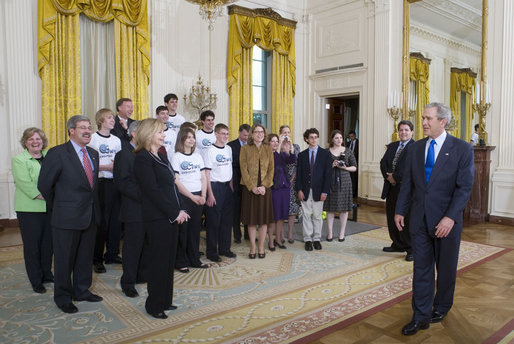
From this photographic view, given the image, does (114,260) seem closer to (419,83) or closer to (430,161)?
(430,161)

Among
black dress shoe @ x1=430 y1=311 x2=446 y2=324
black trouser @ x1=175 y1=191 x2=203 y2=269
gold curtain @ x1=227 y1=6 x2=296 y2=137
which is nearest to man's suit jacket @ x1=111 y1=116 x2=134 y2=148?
black trouser @ x1=175 y1=191 x2=203 y2=269

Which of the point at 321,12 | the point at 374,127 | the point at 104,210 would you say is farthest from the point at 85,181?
the point at 321,12

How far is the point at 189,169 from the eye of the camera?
12.7 feet

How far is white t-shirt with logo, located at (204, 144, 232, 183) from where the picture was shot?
426 centimetres

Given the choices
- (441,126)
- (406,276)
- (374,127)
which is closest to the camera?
(441,126)

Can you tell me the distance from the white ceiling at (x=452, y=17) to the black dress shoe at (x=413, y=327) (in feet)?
18.7

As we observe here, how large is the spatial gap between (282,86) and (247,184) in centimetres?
531

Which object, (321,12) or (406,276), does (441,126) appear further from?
(321,12)

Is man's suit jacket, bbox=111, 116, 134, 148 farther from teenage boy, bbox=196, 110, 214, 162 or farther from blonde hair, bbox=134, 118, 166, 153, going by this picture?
blonde hair, bbox=134, 118, 166, 153

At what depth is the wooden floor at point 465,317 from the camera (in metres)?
2.66

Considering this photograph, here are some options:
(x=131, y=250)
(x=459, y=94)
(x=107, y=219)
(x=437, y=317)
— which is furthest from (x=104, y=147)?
(x=459, y=94)

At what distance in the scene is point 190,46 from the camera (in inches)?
306

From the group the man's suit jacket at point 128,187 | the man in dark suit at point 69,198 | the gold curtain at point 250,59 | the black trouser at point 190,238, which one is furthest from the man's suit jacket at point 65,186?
the gold curtain at point 250,59

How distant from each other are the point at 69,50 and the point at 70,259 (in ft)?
14.4
